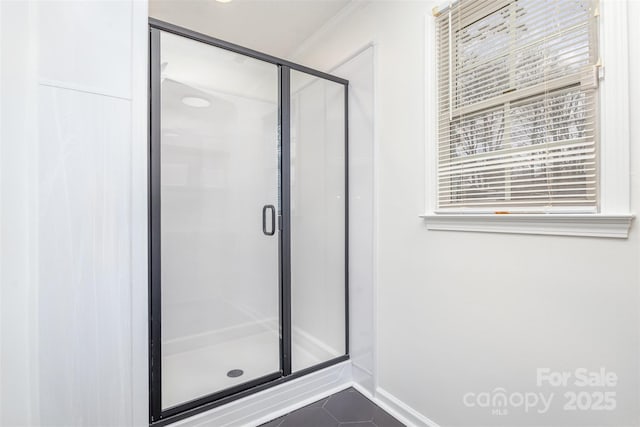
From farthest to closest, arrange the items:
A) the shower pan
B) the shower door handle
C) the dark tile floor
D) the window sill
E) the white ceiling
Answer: the white ceiling → the shower door handle → the dark tile floor → the shower pan → the window sill

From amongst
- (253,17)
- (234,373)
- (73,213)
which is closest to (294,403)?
(234,373)

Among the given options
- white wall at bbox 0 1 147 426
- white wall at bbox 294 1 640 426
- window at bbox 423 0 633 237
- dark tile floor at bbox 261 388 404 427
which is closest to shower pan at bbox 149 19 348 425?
dark tile floor at bbox 261 388 404 427

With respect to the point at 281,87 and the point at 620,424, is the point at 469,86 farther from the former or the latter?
the point at 620,424

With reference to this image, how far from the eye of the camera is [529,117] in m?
1.25

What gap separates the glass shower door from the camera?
5.27 ft

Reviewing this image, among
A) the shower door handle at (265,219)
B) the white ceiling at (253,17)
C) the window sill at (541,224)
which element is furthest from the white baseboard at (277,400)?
the white ceiling at (253,17)

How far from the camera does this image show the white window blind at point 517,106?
1103 mm

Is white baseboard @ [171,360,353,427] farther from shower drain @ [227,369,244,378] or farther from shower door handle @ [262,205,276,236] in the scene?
shower door handle @ [262,205,276,236]

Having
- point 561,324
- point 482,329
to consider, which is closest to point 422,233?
point 482,329

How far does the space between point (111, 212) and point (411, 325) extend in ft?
4.99

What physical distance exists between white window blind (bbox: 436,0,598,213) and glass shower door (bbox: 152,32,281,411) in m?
1.00

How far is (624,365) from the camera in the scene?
1.02m

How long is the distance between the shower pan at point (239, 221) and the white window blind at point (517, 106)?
0.84 metres

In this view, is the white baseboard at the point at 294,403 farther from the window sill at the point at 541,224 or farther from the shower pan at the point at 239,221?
the window sill at the point at 541,224
